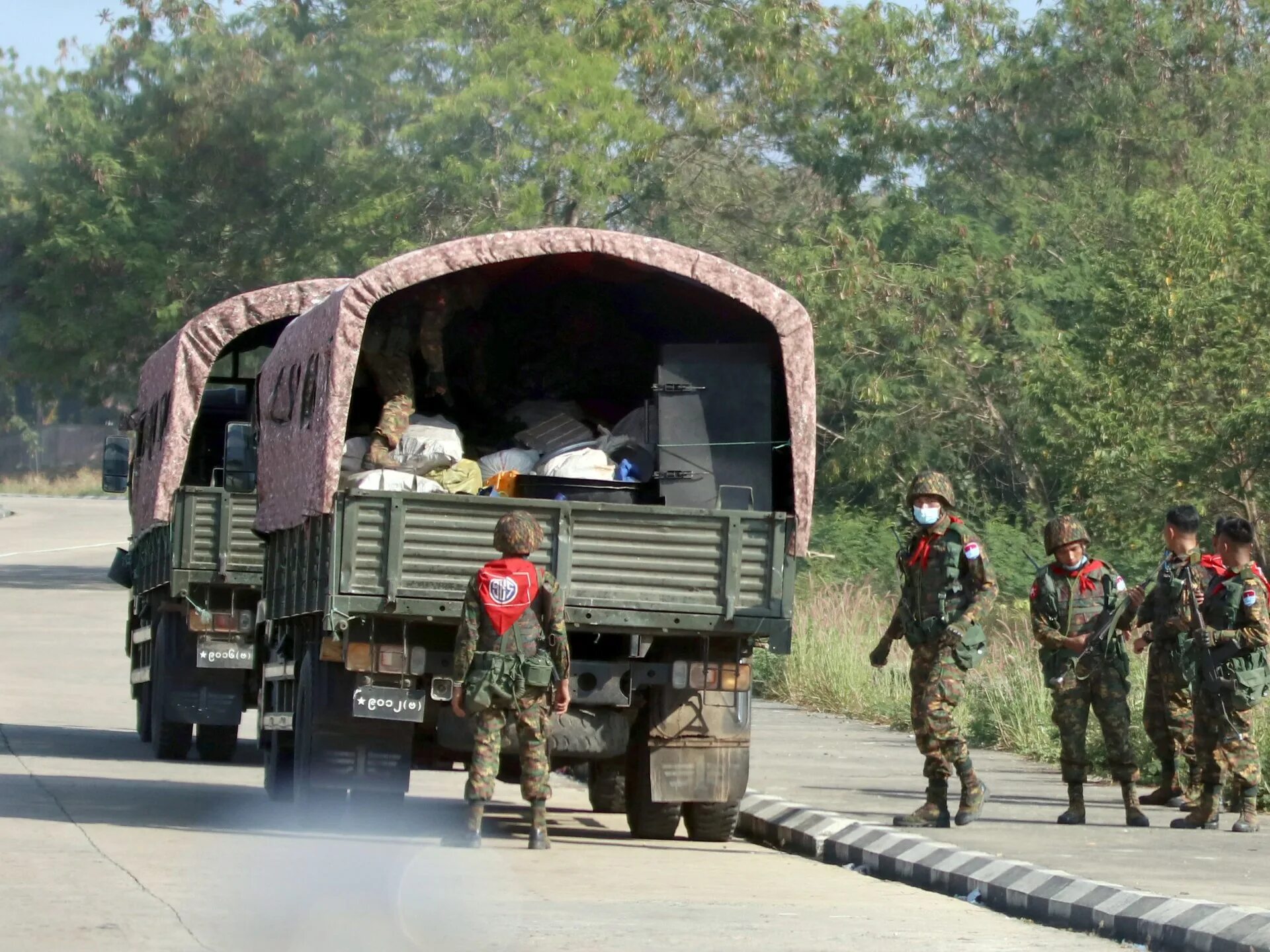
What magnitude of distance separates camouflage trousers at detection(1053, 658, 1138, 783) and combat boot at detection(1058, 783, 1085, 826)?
5cm

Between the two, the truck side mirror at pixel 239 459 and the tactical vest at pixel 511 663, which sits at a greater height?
the truck side mirror at pixel 239 459

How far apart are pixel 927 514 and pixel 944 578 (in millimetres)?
342

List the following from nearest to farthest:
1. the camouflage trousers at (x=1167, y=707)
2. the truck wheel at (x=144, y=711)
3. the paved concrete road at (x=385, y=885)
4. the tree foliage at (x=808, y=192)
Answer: the paved concrete road at (x=385, y=885)
the camouflage trousers at (x=1167, y=707)
the truck wheel at (x=144, y=711)
the tree foliage at (x=808, y=192)

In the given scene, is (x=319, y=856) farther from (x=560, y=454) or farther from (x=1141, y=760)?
(x=1141, y=760)

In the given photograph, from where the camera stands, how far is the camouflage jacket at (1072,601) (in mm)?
11641

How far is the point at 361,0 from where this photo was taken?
107ft

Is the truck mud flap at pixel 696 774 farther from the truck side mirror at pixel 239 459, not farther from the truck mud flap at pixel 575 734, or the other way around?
the truck side mirror at pixel 239 459

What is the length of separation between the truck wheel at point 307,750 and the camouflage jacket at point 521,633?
3.89ft

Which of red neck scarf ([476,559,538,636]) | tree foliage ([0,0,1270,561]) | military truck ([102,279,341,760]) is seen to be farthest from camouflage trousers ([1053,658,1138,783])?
tree foliage ([0,0,1270,561])

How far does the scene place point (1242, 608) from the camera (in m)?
11.5

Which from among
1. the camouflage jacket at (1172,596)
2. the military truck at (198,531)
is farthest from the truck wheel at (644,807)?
the military truck at (198,531)

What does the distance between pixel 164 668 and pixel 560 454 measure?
4.70 meters

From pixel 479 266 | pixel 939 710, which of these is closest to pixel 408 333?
pixel 479 266

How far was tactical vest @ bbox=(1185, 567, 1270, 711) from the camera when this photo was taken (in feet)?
37.7
